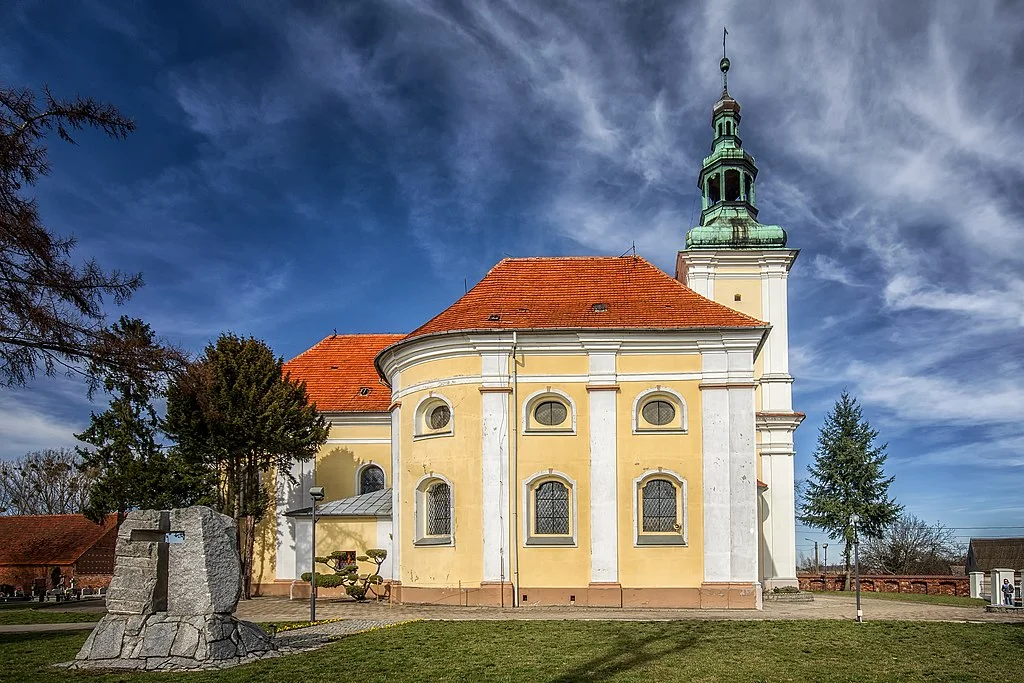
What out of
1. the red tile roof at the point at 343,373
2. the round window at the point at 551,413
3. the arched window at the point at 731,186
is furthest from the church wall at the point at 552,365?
the arched window at the point at 731,186

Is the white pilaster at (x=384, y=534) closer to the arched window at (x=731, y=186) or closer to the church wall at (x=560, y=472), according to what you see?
the church wall at (x=560, y=472)

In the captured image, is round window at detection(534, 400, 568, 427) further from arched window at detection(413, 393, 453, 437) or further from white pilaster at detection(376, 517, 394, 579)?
white pilaster at detection(376, 517, 394, 579)

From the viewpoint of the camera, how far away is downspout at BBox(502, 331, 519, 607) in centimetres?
2286

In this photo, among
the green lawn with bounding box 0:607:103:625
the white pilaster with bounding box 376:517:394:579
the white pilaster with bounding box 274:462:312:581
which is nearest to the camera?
the green lawn with bounding box 0:607:103:625

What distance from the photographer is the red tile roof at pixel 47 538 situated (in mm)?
43312

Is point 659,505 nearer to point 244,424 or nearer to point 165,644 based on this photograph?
point 244,424

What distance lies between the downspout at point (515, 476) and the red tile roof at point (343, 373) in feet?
32.7

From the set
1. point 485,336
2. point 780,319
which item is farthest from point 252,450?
point 780,319

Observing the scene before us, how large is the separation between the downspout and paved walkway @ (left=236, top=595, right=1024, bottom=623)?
2.83ft

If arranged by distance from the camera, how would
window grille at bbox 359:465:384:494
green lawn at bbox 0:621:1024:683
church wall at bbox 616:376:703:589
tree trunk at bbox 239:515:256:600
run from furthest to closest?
window grille at bbox 359:465:384:494, tree trunk at bbox 239:515:256:600, church wall at bbox 616:376:703:589, green lawn at bbox 0:621:1024:683

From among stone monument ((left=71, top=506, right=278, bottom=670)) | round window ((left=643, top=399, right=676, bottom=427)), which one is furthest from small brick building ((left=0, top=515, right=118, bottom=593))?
stone monument ((left=71, top=506, right=278, bottom=670))

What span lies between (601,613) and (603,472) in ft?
13.0

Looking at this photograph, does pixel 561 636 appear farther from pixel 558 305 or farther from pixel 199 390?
pixel 558 305

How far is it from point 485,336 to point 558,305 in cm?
277
